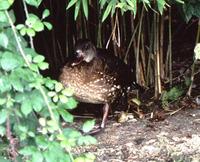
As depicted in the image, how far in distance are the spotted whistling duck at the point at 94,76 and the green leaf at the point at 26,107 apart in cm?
215

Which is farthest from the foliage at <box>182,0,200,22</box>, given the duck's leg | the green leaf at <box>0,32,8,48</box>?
the green leaf at <box>0,32,8,48</box>

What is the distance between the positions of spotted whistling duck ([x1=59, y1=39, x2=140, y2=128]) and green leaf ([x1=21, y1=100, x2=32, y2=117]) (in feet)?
7.05

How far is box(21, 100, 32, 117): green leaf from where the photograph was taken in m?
2.27

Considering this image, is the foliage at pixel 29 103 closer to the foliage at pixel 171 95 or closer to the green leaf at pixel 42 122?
the green leaf at pixel 42 122

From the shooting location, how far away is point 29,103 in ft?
7.51

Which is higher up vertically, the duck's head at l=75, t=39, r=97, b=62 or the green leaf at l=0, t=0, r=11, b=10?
the green leaf at l=0, t=0, r=11, b=10

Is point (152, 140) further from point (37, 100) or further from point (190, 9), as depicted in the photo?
point (37, 100)

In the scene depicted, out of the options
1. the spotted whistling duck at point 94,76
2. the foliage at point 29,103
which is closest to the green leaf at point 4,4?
the foliage at point 29,103

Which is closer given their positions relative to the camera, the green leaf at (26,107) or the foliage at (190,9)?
the green leaf at (26,107)

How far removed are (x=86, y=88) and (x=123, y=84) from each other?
0.96ft

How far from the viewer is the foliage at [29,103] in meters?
2.28

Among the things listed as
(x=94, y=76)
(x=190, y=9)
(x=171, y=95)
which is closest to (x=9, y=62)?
(x=190, y=9)

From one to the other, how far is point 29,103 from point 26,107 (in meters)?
0.02

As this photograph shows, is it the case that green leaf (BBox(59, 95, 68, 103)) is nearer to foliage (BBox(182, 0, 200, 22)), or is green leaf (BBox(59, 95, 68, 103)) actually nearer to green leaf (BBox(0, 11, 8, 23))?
green leaf (BBox(0, 11, 8, 23))
